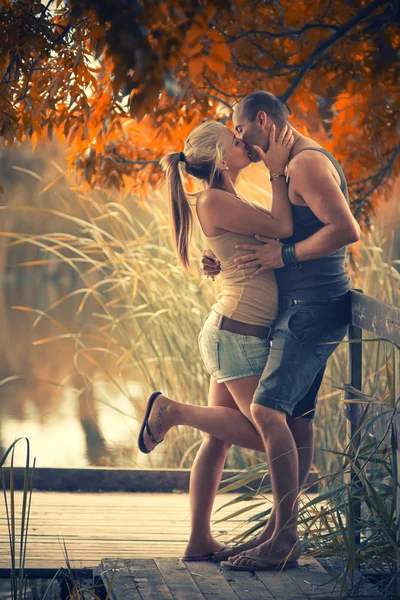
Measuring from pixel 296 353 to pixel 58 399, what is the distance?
6.42 meters

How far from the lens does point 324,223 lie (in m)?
3.14

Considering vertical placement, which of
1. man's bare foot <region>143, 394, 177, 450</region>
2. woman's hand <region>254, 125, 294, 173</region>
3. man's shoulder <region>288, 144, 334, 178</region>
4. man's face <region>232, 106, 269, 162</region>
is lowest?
man's bare foot <region>143, 394, 177, 450</region>

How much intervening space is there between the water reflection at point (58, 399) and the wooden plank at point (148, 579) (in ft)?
5.57

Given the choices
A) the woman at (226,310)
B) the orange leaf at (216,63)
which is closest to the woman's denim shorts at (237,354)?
the woman at (226,310)

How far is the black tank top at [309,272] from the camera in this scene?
3.25 metres

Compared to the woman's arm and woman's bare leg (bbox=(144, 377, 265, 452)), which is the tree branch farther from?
woman's bare leg (bbox=(144, 377, 265, 452))

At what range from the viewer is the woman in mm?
3246

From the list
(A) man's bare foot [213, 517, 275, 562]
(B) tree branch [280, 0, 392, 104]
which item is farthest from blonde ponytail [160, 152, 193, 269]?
(A) man's bare foot [213, 517, 275, 562]

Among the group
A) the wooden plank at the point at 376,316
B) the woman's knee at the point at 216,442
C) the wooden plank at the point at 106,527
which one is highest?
the wooden plank at the point at 376,316

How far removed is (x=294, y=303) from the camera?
128 inches

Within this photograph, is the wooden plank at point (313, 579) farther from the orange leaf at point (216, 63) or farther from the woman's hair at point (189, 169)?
the orange leaf at point (216, 63)

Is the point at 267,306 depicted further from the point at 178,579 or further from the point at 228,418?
the point at 178,579

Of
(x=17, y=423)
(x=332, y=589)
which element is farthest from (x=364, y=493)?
(x=17, y=423)

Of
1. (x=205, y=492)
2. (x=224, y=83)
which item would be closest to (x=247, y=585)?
(x=205, y=492)
